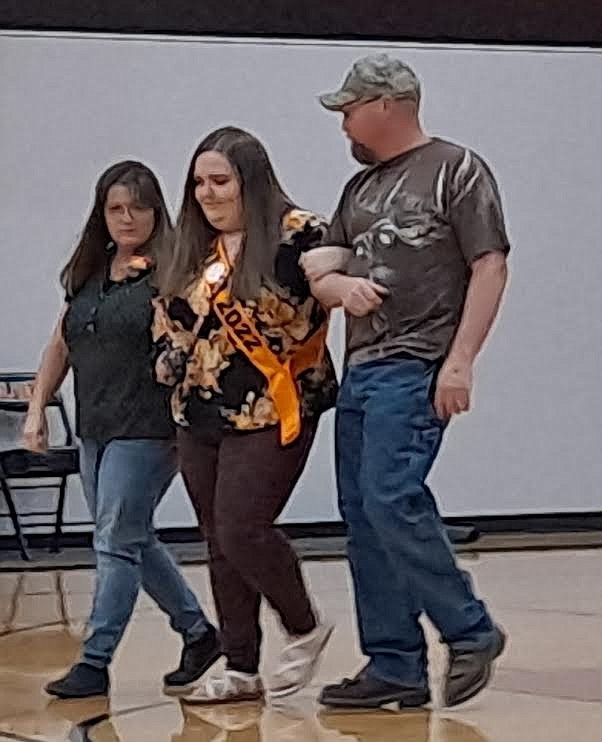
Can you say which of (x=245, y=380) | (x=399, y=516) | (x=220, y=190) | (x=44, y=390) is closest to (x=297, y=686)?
(x=399, y=516)

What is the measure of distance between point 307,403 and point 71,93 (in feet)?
A: 12.8

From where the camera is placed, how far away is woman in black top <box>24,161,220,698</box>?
3.77m

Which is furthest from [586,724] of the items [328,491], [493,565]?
[328,491]

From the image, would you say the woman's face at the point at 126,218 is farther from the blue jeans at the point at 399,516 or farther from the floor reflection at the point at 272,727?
the floor reflection at the point at 272,727

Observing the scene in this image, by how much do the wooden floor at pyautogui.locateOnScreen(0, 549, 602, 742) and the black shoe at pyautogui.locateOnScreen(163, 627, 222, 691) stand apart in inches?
2.6

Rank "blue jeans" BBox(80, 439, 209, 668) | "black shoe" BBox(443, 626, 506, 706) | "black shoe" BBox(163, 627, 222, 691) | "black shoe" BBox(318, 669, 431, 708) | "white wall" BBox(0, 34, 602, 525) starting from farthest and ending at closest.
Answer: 1. "white wall" BBox(0, 34, 602, 525)
2. "black shoe" BBox(163, 627, 222, 691)
3. "blue jeans" BBox(80, 439, 209, 668)
4. "black shoe" BBox(318, 669, 431, 708)
5. "black shoe" BBox(443, 626, 506, 706)

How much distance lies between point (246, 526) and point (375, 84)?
937mm

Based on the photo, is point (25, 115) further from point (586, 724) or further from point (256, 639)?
point (586, 724)

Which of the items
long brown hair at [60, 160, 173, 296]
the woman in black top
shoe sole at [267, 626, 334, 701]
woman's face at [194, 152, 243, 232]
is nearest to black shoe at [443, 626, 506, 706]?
shoe sole at [267, 626, 334, 701]

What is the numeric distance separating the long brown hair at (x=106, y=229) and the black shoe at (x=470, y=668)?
1101 mm

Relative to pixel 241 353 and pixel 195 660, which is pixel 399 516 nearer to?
pixel 241 353

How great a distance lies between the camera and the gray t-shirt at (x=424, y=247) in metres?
3.40

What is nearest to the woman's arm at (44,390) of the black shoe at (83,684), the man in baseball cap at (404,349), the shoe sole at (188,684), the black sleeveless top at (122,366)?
the black sleeveless top at (122,366)

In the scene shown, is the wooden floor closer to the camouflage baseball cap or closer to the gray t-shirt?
the gray t-shirt
